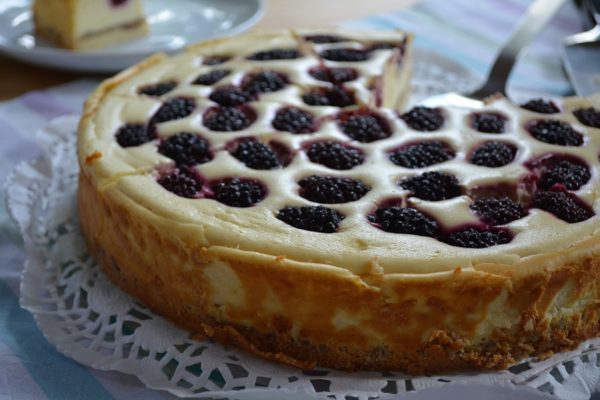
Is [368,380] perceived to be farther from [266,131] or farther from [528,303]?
[266,131]

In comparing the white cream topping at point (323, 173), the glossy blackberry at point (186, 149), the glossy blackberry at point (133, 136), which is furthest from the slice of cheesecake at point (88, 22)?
Answer: the glossy blackberry at point (186, 149)

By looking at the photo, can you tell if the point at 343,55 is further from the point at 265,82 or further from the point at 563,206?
the point at 563,206

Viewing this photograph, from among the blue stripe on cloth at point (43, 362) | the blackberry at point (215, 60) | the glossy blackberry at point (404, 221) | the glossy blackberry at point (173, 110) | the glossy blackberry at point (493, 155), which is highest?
the glossy blackberry at point (493, 155)

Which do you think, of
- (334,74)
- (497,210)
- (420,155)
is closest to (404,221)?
(497,210)

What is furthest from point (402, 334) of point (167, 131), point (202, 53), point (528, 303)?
point (202, 53)

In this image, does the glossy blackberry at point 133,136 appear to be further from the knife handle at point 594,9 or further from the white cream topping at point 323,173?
the knife handle at point 594,9

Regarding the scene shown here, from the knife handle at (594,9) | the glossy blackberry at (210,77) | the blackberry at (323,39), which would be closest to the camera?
the glossy blackberry at (210,77)
